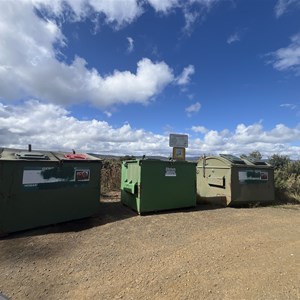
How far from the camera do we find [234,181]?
9.10 m

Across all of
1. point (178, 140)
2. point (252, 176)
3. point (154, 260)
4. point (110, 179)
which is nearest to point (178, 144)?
point (178, 140)

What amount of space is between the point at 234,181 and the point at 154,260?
5.41 m

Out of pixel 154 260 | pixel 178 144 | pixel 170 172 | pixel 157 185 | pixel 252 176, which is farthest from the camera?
pixel 178 144

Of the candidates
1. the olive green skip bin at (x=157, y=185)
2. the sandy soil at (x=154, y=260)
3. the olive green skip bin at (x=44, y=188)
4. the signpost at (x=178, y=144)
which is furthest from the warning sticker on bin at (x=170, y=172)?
the signpost at (x=178, y=144)

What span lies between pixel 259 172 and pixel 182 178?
3121 mm

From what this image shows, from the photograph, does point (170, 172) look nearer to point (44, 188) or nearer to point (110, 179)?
point (44, 188)

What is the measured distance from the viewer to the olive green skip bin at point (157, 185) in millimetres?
7512

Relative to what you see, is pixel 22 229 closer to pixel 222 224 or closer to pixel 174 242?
pixel 174 242

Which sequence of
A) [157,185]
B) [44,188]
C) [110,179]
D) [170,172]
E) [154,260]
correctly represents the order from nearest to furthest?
1. [154,260]
2. [44,188]
3. [157,185]
4. [170,172]
5. [110,179]

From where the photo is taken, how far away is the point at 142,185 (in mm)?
7492

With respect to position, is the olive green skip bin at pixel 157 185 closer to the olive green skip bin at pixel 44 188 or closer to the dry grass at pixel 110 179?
the olive green skip bin at pixel 44 188

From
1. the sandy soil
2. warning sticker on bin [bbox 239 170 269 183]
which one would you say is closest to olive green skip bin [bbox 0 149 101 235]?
the sandy soil

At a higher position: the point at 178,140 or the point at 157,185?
the point at 178,140

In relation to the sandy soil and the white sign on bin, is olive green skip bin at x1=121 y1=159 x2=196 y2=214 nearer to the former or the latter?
the sandy soil
